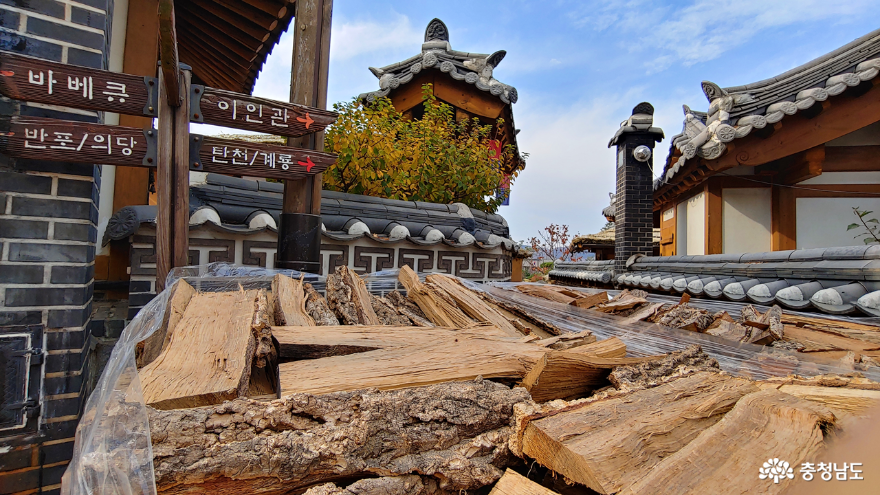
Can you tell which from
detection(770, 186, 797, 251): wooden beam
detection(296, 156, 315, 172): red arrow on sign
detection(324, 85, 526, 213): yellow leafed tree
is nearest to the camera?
detection(296, 156, 315, 172): red arrow on sign

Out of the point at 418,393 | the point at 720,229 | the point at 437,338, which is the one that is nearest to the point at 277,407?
the point at 418,393

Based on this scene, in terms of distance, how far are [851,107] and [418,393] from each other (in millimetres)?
7220

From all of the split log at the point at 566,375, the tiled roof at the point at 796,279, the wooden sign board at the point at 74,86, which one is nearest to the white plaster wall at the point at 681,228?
the tiled roof at the point at 796,279

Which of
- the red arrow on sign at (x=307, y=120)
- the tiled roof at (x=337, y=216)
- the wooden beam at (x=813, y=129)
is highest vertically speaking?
the wooden beam at (x=813, y=129)

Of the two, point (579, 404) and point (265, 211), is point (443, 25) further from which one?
point (579, 404)

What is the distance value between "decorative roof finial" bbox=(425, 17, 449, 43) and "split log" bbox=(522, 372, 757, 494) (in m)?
10.2

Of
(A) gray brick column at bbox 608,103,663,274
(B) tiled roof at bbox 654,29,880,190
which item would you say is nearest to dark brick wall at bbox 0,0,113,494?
(B) tiled roof at bbox 654,29,880,190

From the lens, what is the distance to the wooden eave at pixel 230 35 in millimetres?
3877

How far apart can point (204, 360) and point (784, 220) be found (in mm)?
8663

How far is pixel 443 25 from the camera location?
32.3 feet

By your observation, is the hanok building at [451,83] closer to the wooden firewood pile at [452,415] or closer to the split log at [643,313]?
the split log at [643,313]

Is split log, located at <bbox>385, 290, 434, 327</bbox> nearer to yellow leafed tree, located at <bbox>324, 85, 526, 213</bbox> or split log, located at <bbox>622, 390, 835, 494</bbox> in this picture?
split log, located at <bbox>622, 390, 835, 494</bbox>

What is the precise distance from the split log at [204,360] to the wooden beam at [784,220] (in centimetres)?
827

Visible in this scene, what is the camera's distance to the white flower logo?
0.78 m
